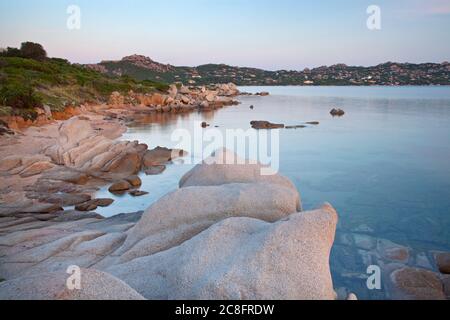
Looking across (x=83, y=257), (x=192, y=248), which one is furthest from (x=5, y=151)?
(x=192, y=248)

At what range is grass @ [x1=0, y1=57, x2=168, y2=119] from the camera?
98.3ft

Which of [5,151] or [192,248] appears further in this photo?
[5,151]

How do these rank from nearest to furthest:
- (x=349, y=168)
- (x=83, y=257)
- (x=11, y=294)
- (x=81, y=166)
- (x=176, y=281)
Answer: (x=11, y=294) < (x=176, y=281) < (x=83, y=257) < (x=81, y=166) < (x=349, y=168)

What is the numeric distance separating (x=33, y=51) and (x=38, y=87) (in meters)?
31.3

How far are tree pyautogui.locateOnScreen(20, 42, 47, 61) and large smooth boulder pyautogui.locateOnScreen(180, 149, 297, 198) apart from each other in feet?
215

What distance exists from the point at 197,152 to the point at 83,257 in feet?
62.1

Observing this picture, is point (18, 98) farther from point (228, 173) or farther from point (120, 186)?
point (228, 173)

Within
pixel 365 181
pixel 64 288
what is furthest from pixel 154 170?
pixel 64 288

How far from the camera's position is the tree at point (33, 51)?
2682 inches

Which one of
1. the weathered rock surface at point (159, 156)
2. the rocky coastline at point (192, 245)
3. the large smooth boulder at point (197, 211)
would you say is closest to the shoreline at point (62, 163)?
the weathered rock surface at point (159, 156)

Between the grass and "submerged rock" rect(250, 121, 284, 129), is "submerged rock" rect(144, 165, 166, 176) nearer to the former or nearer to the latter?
the grass

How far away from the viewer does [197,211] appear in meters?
8.43
